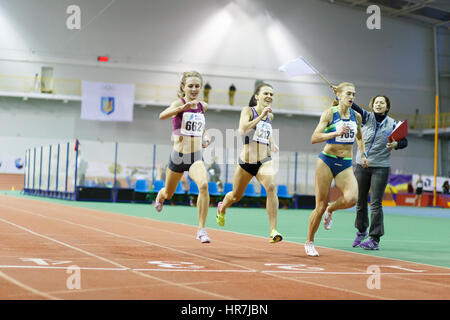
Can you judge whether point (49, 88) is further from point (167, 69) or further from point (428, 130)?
point (428, 130)

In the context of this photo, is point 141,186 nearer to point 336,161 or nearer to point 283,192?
point 283,192

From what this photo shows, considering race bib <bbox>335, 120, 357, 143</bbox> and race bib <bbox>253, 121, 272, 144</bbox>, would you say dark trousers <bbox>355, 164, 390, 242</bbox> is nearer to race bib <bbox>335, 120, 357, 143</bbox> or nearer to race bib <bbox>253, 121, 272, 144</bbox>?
race bib <bbox>335, 120, 357, 143</bbox>

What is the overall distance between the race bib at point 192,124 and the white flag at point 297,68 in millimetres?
1322

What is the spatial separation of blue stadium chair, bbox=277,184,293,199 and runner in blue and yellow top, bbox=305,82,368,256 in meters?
21.6

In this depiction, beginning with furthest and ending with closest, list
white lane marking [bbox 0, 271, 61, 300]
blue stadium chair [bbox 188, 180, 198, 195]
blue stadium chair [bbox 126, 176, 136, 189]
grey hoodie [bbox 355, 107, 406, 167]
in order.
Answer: blue stadium chair [bbox 126, 176, 136, 189]
blue stadium chair [bbox 188, 180, 198, 195]
grey hoodie [bbox 355, 107, 406, 167]
white lane marking [bbox 0, 271, 61, 300]

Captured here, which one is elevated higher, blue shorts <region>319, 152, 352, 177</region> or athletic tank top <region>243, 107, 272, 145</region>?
athletic tank top <region>243, 107, 272, 145</region>

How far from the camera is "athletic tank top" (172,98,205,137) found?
820cm

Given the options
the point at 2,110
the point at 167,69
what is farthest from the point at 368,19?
the point at 2,110

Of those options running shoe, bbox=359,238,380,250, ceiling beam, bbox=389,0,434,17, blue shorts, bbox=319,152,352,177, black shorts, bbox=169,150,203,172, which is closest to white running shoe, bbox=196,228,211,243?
black shorts, bbox=169,150,203,172

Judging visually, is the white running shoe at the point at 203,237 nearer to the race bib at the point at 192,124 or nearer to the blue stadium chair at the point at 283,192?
the race bib at the point at 192,124

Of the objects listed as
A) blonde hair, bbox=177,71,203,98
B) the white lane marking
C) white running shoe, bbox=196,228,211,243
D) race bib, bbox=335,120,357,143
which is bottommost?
the white lane marking

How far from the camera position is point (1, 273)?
5.21m

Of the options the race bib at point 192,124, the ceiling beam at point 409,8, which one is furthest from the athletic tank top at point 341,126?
the ceiling beam at point 409,8

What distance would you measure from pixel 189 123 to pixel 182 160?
51cm
